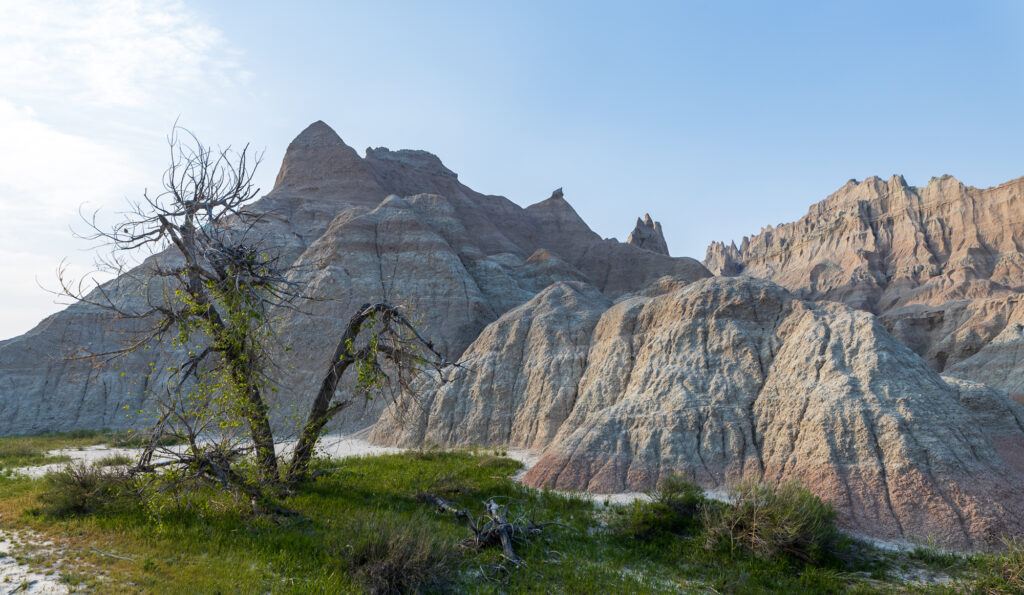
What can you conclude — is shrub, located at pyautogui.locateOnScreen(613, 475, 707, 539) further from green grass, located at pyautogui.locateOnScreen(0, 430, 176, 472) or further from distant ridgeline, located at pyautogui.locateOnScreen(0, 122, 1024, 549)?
green grass, located at pyautogui.locateOnScreen(0, 430, 176, 472)

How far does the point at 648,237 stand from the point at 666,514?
3531 inches

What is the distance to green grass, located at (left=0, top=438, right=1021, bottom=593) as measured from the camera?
8.16 meters

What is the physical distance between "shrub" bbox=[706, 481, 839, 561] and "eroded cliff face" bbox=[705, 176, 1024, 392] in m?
39.6

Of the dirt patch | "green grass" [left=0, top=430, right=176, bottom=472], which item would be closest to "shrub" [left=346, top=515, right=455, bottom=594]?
the dirt patch

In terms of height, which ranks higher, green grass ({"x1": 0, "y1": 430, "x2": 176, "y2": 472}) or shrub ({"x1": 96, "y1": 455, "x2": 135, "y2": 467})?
shrub ({"x1": 96, "y1": 455, "x2": 135, "y2": 467})

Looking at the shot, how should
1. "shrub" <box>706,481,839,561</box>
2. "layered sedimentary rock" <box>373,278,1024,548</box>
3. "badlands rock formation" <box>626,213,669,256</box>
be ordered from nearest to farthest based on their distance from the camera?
"shrub" <box>706,481,839,561</box> → "layered sedimentary rock" <box>373,278,1024,548</box> → "badlands rock formation" <box>626,213,669,256</box>

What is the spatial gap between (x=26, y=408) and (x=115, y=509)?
36395 mm

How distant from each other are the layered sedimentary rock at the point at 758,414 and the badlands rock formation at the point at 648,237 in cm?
7208

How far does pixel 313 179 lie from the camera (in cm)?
6825

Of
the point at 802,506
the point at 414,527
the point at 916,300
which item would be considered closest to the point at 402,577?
the point at 414,527

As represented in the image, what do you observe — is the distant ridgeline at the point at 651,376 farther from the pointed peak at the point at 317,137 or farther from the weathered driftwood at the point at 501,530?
the pointed peak at the point at 317,137

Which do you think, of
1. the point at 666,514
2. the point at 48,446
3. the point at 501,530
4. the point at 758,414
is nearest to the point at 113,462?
the point at 501,530

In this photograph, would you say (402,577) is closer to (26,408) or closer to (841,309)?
(841,309)

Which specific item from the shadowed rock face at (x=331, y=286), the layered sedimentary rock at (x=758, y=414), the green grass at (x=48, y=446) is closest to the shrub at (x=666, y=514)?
the layered sedimentary rock at (x=758, y=414)
